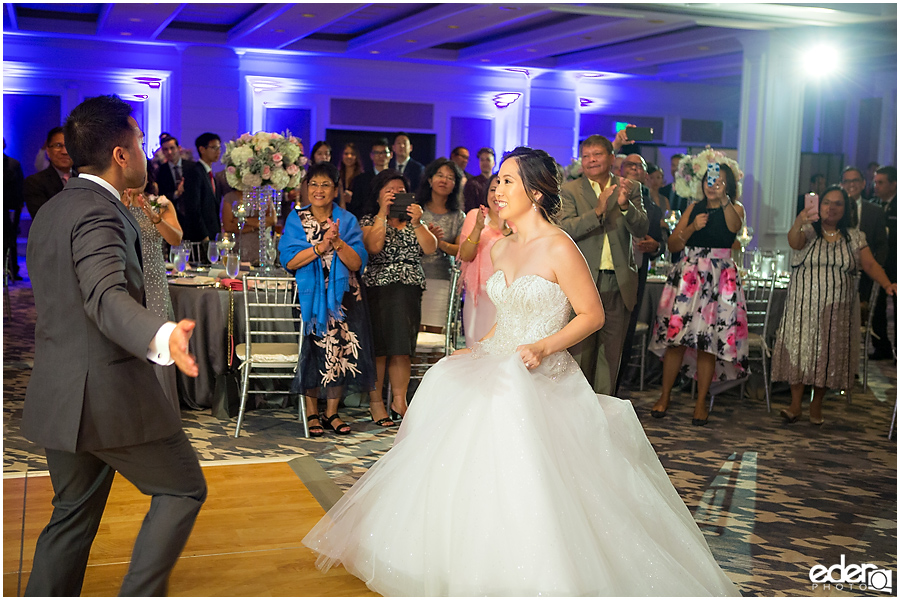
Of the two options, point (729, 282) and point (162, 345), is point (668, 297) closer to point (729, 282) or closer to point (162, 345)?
point (729, 282)

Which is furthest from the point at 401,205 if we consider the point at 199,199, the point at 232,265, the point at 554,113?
the point at 554,113

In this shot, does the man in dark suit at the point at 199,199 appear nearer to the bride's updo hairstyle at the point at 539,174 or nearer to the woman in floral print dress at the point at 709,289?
the woman in floral print dress at the point at 709,289

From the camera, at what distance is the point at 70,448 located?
2.07m

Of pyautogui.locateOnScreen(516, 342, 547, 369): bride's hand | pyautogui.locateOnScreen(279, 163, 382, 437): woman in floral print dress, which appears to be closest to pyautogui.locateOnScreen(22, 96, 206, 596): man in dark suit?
pyautogui.locateOnScreen(516, 342, 547, 369): bride's hand

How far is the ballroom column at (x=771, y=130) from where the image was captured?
28.5ft

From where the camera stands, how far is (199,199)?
8391mm

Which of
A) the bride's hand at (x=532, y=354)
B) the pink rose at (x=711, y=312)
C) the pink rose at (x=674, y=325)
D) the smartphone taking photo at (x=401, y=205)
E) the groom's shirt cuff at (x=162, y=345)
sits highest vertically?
the smartphone taking photo at (x=401, y=205)

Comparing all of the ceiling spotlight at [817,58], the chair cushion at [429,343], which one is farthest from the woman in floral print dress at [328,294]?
the ceiling spotlight at [817,58]

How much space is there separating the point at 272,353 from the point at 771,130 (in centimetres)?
608

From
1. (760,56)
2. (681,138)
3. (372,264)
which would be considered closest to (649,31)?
(760,56)

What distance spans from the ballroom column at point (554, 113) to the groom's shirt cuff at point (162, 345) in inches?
504

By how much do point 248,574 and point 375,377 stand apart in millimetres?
2183

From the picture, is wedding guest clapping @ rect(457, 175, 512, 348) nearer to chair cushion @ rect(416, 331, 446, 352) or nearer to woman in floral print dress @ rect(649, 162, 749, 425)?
chair cushion @ rect(416, 331, 446, 352)

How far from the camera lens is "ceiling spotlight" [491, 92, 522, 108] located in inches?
565
